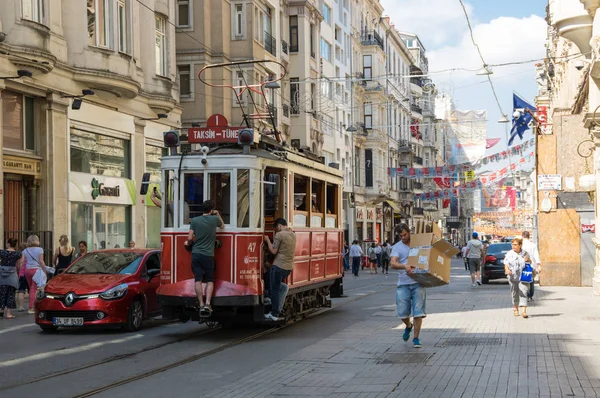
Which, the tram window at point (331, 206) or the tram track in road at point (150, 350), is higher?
the tram window at point (331, 206)

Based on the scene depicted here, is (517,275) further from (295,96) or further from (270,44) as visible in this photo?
(295,96)

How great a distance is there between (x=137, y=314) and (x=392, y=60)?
217ft

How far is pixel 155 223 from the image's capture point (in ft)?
114

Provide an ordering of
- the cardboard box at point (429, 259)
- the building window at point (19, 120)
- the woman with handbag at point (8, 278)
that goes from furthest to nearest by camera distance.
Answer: the building window at point (19, 120) → the woman with handbag at point (8, 278) → the cardboard box at point (429, 259)

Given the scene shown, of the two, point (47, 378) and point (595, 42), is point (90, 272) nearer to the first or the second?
point (47, 378)

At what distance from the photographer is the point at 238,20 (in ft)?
133

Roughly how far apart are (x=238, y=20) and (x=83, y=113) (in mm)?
14159

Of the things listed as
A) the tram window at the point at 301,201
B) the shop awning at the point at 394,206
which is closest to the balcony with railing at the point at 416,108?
the shop awning at the point at 394,206

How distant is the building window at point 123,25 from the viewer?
2989cm

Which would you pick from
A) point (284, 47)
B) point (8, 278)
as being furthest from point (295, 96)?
point (8, 278)

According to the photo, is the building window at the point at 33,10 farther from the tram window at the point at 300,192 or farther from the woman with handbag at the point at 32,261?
the tram window at the point at 300,192

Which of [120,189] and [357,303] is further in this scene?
[120,189]

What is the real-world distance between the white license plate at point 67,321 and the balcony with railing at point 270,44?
29.6m

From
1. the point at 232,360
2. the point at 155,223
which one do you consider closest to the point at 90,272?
the point at 232,360
